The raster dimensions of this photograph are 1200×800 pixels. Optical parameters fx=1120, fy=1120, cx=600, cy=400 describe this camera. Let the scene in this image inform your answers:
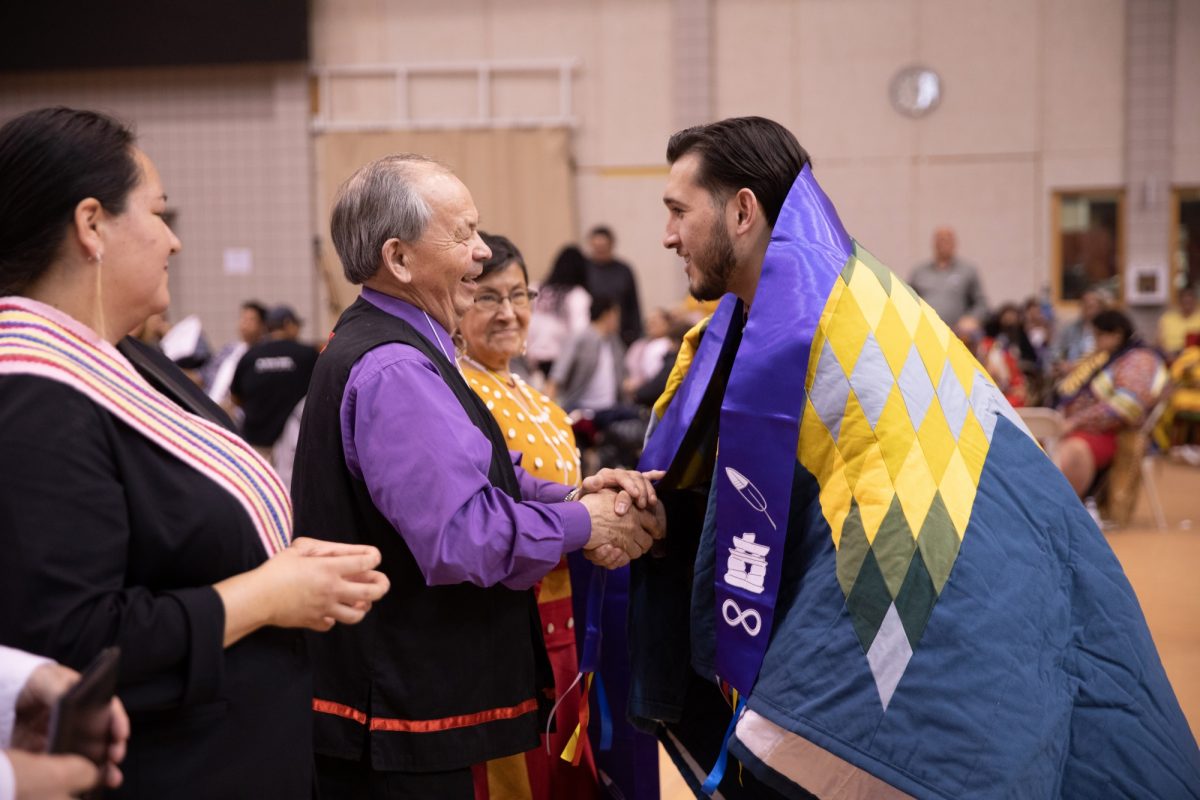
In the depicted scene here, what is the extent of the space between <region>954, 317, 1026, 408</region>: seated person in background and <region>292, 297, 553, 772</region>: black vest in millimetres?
6075

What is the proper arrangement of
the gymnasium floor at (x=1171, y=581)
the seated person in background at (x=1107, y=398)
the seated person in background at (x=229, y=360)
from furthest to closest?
the seated person in background at (x=229, y=360) → the seated person in background at (x=1107, y=398) → the gymnasium floor at (x=1171, y=581)

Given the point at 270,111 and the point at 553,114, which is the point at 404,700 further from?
the point at 270,111

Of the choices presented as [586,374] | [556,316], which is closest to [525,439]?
[586,374]

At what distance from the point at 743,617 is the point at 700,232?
646 millimetres

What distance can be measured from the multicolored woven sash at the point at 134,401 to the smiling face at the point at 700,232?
Result: 2.67 ft

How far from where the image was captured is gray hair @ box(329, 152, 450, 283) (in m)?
1.79

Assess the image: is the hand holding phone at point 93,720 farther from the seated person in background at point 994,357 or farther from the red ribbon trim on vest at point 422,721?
the seated person in background at point 994,357

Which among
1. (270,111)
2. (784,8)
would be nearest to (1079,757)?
(784,8)

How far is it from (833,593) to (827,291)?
0.43 meters

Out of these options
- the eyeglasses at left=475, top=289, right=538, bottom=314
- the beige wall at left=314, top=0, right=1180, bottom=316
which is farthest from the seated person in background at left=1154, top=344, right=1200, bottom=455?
the eyeglasses at left=475, top=289, right=538, bottom=314

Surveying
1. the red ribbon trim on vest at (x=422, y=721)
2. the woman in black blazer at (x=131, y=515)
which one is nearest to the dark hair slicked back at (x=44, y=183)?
the woman in black blazer at (x=131, y=515)

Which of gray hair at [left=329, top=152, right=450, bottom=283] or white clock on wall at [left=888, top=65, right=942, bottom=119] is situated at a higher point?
white clock on wall at [left=888, top=65, right=942, bottom=119]

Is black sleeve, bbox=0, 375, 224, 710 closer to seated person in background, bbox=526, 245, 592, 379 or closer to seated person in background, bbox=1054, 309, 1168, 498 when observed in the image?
seated person in background, bbox=526, 245, 592, 379

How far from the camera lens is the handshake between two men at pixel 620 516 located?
1.85m
